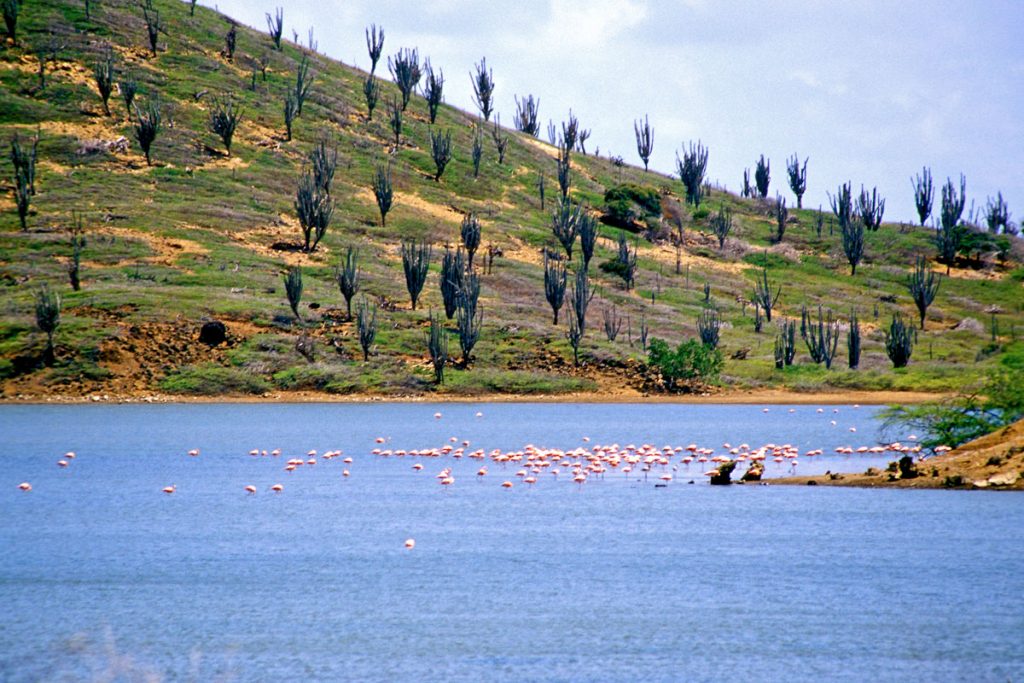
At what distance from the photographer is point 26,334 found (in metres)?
48.0

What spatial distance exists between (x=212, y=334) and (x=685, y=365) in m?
20.7

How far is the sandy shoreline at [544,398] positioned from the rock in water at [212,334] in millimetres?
4051

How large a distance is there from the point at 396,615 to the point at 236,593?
2293mm

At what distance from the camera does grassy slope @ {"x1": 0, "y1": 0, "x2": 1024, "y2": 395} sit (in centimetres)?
4934

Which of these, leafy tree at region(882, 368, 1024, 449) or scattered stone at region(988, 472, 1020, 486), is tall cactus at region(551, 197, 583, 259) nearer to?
leafy tree at region(882, 368, 1024, 449)

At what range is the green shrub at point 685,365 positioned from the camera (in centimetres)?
5009

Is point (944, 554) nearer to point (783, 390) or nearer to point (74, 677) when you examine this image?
point (74, 677)

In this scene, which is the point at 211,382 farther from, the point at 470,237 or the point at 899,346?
the point at 899,346

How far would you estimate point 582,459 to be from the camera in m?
26.0

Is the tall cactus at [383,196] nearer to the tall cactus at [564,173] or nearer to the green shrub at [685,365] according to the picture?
the tall cactus at [564,173]

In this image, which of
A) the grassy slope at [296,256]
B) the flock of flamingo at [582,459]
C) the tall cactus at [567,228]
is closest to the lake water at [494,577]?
the flock of flamingo at [582,459]

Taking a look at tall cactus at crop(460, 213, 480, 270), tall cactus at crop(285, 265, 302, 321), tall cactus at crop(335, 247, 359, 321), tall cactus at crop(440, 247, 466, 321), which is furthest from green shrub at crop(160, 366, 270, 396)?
tall cactus at crop(460, 213, 480, 270)

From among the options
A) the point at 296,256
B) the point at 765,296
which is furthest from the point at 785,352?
the point at 296,256

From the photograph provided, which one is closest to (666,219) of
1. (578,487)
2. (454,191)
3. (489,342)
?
(454,191)
